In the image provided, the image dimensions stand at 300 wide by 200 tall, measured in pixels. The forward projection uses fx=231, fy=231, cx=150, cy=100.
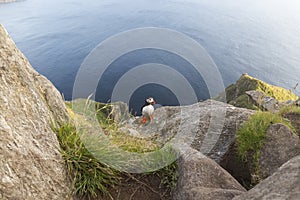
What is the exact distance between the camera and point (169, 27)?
141375 mm

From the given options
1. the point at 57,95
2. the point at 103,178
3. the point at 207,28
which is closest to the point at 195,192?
the point at 103,178

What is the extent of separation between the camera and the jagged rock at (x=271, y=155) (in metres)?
7.63

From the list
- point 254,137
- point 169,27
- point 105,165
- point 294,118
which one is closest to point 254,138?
point 254,137

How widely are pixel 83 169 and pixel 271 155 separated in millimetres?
6107

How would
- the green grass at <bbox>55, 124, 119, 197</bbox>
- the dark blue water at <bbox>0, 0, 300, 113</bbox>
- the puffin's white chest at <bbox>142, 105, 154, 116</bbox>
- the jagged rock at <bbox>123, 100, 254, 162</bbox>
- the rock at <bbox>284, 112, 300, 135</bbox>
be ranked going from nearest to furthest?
1. the green grass at <bbox>55, 124, 119, 197</bbox>
2. the rock at <bbox>284, 112, 300, 135</bbox>
3. the jagged rock at <bbox>123, 100, 254, 162</bbox>
4. the puffin's white chest at <bbox>142, 105, 154, 116</bbox>
5. the dark blue water at <bbox>0, 0, 300, 113</bbox>

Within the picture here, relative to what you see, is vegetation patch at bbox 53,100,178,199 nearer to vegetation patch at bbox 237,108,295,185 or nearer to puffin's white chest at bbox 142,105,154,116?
vegetation patch at bbox 237,108,295,185

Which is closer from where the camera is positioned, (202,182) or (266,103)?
(202,182)

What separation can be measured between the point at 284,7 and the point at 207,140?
230m

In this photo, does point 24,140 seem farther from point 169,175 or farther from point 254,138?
point 254,138

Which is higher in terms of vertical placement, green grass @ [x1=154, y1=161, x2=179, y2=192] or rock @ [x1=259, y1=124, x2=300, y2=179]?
rock @ [x1=259, y1=124, x2=300, y2=179]

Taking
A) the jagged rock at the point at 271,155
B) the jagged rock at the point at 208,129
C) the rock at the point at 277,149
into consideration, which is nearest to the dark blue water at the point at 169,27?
the jagged rock at the point at 208,129

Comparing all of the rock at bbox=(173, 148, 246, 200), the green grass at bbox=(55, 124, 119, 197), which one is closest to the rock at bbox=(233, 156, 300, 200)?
the rock at bbox=(173, 148, 246, 200)

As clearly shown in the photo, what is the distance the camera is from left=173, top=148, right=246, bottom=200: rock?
570 cm

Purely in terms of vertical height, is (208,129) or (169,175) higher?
(169,175)
